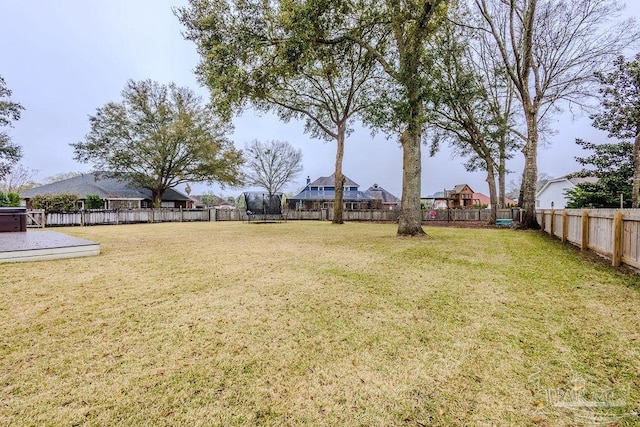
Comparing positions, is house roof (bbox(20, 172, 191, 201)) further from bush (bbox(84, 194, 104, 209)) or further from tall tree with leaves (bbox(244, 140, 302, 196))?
tall tree with leaves (bbox(244, 140, 302, 196))

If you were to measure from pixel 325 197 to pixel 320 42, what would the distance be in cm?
2205

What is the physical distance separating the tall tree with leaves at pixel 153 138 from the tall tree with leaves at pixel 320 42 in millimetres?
15680

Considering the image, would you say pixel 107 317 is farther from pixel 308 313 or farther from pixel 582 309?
pixel 582 309

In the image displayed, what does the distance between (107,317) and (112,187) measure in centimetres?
3078

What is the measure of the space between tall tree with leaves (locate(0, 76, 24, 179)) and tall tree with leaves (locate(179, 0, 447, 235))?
16246 mm

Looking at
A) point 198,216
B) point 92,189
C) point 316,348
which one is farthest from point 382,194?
point 316,348

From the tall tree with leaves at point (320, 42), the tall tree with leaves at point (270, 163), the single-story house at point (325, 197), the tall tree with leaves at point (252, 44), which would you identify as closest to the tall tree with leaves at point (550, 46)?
the tall tree with leaves at point (320, 42)

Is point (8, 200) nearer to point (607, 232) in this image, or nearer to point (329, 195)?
point (607, 232)

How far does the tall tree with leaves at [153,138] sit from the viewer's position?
22.9m

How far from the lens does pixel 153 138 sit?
23.3 meters

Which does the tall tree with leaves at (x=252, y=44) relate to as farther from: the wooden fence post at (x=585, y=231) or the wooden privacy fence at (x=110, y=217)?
the wooden privacy fence at (x=110, y=217)

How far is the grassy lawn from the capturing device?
153 centimetres

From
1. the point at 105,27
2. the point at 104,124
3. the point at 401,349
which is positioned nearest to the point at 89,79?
the point at 104,124

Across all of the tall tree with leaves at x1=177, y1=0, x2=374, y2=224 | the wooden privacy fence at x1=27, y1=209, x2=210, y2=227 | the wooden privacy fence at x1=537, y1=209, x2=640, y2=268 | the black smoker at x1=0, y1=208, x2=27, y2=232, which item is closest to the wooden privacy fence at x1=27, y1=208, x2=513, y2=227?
the wooden privacy fence at x1=27, y1=209, x2=210, y2=227
